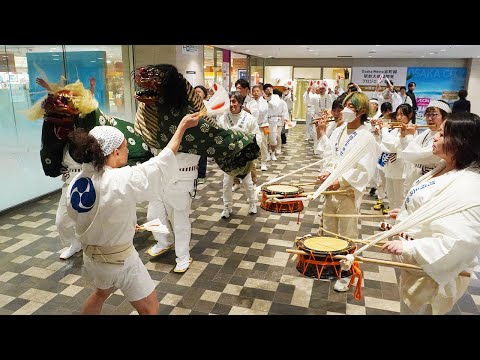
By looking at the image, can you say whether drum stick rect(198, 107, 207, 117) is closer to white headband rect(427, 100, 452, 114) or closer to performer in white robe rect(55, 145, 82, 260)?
performer in white robe rect(55, 145, 82, 260)

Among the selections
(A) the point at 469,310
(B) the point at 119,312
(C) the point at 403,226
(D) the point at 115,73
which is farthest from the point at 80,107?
(D) the point at 115,73

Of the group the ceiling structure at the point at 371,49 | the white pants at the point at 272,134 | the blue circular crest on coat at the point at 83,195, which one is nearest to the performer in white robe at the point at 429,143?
the blue circular crest on coat at the point at 83,195

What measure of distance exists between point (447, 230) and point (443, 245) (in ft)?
0.25

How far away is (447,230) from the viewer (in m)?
1.76

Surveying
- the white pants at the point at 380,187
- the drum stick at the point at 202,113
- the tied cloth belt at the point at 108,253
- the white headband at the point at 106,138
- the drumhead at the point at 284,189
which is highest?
the drum stick at the point at 202,113

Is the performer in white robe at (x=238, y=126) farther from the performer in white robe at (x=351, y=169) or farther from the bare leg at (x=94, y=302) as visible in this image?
the bare leg at (x=94, y=302)

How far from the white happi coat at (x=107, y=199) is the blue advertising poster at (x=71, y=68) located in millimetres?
3405

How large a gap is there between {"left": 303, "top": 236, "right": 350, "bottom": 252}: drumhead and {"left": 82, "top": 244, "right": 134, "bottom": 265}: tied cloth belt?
3.81ft

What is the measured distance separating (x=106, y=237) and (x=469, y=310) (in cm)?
295

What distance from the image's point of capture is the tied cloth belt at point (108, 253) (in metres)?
2.13

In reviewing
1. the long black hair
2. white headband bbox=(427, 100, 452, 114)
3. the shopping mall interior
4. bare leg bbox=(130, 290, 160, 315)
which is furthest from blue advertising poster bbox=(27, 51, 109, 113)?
the long black hair

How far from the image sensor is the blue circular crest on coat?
200 centimetres

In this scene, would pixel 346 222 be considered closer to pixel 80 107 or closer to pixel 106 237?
pixel 106 237

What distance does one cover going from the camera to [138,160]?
3445 mm
